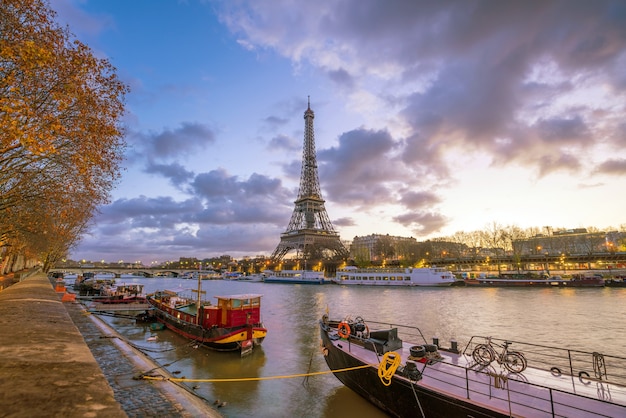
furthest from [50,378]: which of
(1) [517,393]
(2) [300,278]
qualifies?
(2) [300,278]

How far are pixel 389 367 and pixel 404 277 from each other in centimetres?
8163

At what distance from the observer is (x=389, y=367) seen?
11203 millimetres

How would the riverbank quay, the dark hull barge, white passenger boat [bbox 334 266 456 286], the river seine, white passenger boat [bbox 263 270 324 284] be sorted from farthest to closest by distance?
white passenger boat [bbox 263 270 324 284] → white passenger boat [bbox 334 266 456 286] → the river seine → the dark hull barge → the riverbank quay

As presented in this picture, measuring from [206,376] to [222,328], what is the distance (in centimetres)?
474

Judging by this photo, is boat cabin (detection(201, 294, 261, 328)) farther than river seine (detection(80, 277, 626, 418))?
Yes

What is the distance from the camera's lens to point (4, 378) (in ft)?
19.3

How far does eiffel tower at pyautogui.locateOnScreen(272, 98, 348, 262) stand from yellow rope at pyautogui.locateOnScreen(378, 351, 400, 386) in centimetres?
11859

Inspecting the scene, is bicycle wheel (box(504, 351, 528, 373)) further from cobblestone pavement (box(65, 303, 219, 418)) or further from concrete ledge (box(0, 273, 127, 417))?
concrete ledge (box(0, 273, 127, 417))

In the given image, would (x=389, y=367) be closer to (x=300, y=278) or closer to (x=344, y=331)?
(x=344, y=331)

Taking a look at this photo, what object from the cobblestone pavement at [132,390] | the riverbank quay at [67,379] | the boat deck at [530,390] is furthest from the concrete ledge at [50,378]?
the boat deck at [530,390]

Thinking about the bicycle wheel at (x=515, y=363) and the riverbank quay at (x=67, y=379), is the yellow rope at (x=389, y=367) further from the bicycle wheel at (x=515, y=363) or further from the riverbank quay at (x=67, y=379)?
the riverbank quay at (x=67, y=379)

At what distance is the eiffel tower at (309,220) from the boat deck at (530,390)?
391 ft

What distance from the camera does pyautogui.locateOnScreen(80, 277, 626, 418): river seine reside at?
45.9 feet

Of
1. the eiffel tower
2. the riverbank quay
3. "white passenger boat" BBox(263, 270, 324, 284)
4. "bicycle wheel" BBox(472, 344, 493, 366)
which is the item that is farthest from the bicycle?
the eiffel tower
